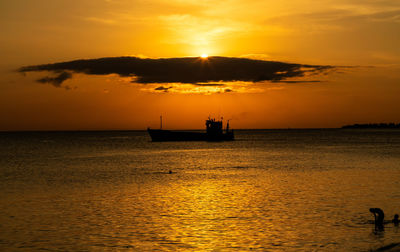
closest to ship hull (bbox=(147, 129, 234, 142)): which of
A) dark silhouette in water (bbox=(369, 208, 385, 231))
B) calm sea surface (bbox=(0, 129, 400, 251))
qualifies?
calm sea surface (bbox=(0, 129, 400, 251))

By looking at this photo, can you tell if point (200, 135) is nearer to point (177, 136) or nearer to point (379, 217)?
point (177, 136)

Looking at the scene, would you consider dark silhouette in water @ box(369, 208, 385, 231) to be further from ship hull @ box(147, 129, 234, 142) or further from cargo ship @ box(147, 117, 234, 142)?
ship hull @ box(147, 129, 234, 142)

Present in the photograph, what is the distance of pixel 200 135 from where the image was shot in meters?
181

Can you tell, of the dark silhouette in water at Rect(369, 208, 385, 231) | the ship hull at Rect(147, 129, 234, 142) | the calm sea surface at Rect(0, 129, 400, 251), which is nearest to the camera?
the calm sea surface at Rect(0, 129, 400, 251)

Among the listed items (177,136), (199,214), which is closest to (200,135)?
(177,136)

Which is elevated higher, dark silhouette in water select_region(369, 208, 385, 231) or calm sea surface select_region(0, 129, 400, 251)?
dark silhouette in water select_region(369, 208, 385, 231)

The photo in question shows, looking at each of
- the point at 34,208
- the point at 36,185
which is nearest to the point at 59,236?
the point at 34,208

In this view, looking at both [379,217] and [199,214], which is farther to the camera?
[199,214]

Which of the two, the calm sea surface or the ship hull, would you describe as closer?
the calm sea surface

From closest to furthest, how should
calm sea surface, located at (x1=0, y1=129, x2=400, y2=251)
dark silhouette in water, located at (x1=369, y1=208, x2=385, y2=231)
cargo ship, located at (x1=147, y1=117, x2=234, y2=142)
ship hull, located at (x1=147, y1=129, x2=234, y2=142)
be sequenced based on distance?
calm sea surface, located at (x1=0, y1=129, x2=400, y2=251) → dark silhouette in water, located at (x1=369, y1=208, x2=385, y2=231) → cargo ship, located at (x1=147, y1=117, x2=234, y2=142) → ship hull, located at (x1=147, y1=129, x2=234, y2=142)

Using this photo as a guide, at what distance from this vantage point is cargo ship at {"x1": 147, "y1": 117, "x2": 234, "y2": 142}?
161750 millimetres

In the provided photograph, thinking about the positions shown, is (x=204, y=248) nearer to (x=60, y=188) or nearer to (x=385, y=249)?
(x=385, y=249)

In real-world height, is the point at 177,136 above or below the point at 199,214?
above

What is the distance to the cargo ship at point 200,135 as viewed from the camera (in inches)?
6368
